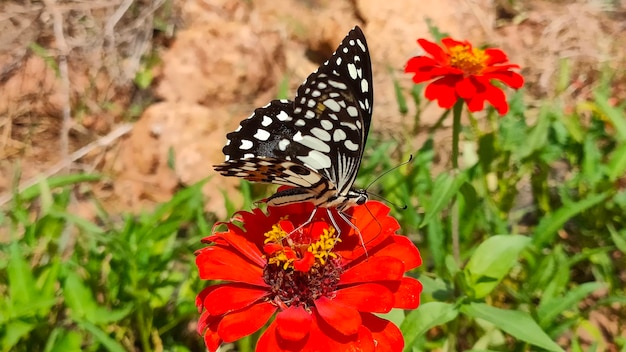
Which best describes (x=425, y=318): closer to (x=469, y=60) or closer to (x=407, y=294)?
(x=407, y=294)

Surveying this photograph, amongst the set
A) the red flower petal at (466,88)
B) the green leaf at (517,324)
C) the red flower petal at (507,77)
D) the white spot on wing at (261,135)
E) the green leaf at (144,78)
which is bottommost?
the green leaf at (144,78)

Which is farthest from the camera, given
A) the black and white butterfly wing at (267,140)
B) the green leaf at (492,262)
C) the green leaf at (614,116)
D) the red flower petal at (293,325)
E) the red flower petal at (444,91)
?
the green leaf at (614,116)

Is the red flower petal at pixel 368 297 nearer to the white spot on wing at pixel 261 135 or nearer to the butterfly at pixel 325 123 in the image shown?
the butterfly at pixel 325 123

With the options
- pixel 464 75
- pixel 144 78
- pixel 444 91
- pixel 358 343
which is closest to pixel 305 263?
pixel 358 343

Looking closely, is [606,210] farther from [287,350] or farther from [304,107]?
[287,350]

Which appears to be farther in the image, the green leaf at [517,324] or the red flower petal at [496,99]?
the red flower petal at [496,99]

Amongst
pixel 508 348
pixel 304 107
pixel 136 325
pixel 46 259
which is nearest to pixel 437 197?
pixel 304 107

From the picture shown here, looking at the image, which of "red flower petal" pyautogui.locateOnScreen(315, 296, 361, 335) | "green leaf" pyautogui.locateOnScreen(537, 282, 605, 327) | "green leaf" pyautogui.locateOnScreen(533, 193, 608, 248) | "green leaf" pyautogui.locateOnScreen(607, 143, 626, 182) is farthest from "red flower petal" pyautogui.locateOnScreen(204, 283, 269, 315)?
"green leaf" pyautogui.locateOnScreen(607, 143, 626, 182)

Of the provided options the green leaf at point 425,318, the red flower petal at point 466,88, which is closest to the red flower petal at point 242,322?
the green leaf at point 425,318
